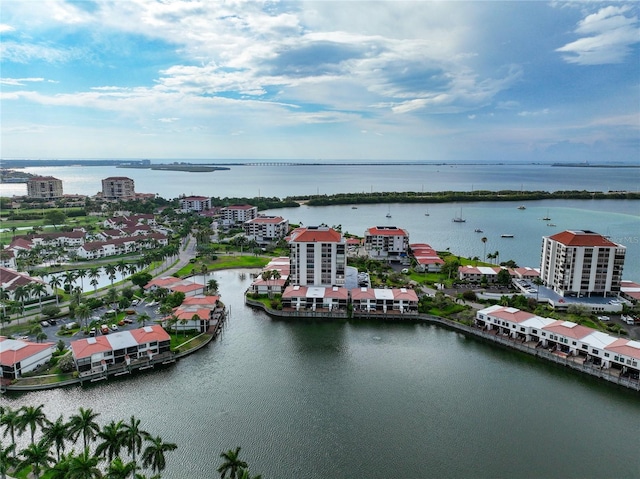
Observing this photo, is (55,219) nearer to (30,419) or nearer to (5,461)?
(30,419)

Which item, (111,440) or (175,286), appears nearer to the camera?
(111,440)

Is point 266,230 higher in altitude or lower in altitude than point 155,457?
higher

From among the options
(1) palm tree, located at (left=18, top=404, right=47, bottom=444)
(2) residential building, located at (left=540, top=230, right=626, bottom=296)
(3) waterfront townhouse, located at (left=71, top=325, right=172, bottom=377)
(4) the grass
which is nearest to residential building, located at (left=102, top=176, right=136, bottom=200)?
(4) the grass

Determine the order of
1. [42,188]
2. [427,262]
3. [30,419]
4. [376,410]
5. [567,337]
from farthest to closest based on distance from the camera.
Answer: [42,188], [427,262], [567,337], [376,410], [30,419]

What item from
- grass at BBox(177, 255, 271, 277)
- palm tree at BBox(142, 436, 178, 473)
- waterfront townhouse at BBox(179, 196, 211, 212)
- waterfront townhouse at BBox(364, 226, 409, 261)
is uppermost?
waterfront townhouse at BBox(179, 196, 211, 212)

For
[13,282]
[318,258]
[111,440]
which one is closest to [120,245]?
[13,282]

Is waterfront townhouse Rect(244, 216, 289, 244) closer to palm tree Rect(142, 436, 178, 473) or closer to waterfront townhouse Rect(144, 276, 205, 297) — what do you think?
waterfront townhouse Rect(144, 276, 205, 297)

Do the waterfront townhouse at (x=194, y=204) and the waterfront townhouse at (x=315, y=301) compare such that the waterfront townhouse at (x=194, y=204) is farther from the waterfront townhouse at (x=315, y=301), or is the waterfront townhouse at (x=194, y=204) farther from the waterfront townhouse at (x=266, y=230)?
the waterfront townhouse at (x=315, y=301)

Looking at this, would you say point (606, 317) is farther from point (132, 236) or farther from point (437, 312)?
point (132, 236)
